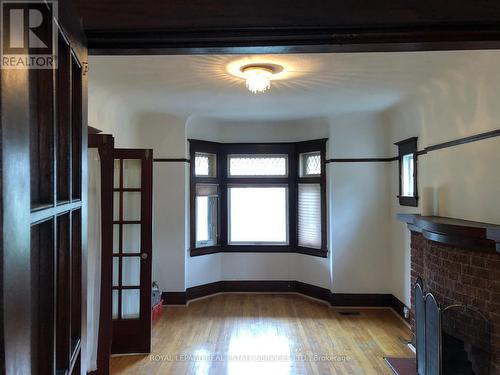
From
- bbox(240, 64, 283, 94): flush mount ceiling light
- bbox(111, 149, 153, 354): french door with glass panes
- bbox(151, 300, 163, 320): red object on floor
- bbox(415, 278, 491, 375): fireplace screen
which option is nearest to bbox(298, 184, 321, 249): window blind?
bbox(151, 300, 163, 320): red object on floor

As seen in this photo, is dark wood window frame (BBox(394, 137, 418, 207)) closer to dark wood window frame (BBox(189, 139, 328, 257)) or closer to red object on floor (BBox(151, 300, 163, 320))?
dark wood window frame (BBox(189, 139, 328, 257))

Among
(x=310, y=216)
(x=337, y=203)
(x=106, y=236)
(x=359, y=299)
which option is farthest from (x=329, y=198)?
(x=106, y=236)

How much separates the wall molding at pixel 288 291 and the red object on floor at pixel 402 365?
1.20 metres

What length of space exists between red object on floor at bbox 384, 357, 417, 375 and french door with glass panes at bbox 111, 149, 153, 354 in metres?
2.40

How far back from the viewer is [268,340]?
154 inches

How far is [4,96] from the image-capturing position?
55cm

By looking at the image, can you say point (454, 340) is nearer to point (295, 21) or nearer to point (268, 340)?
point (268, 340)

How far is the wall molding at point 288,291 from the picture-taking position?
16.6 ft

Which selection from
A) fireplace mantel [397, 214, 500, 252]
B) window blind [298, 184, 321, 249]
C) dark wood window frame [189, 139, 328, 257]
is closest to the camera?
fireplace mantel [397, 214, 500, 252]

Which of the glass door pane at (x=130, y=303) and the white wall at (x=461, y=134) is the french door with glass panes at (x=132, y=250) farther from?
the white wall at (x=461, y=134)

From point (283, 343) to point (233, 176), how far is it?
274 centimetres

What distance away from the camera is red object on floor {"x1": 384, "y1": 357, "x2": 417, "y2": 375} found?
320cm

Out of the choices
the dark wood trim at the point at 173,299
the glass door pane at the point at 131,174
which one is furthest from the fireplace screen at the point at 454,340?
the dark wood trim at the point at 173,299

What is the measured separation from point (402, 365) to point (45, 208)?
3.56m
